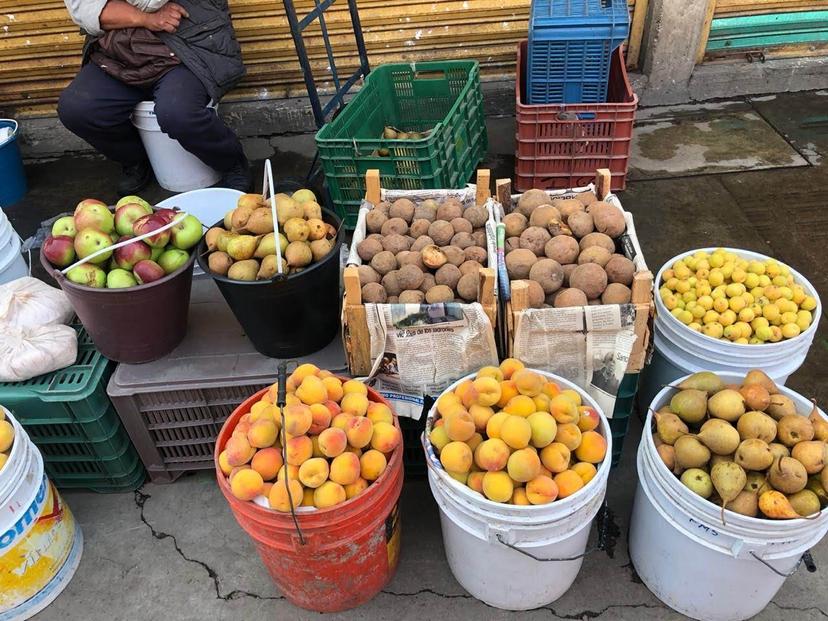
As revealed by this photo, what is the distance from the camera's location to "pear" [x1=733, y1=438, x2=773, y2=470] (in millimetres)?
1965

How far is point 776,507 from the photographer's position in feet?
6.19

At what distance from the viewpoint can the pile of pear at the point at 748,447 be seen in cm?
193

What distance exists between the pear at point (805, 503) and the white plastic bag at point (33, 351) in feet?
8.70

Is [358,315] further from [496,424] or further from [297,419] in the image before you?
[496,424]

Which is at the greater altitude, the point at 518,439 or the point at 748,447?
the point at 518,439

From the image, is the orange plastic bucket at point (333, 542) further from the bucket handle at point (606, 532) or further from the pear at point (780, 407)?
the pear at point (780, 407)

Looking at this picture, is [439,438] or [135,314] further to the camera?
[135,314]

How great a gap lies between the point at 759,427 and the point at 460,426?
3.12 ft

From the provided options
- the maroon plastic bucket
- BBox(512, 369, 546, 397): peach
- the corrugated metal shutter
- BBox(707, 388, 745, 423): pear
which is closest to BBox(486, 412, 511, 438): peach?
BBox(512, 369, 546, 397): peach

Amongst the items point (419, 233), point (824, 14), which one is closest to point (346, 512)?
point (419, 233)

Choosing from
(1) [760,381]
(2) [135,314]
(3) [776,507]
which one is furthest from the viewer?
(2) [135,314]

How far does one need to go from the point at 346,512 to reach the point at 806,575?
1.73 m

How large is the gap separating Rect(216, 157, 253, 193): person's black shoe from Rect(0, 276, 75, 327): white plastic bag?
1.84 meters

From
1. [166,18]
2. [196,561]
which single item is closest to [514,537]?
[196,561]
